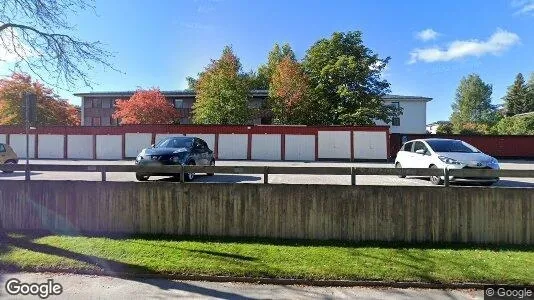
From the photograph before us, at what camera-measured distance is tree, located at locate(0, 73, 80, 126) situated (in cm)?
4204

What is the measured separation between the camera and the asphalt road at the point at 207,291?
16.2ft

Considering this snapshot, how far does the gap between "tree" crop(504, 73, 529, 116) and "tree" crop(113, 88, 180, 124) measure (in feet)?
201

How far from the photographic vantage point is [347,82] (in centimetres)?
3991

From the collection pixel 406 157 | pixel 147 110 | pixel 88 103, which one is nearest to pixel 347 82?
pixel 147 110

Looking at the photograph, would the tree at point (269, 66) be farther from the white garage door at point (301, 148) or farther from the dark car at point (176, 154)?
the dark car at point (176, 154)

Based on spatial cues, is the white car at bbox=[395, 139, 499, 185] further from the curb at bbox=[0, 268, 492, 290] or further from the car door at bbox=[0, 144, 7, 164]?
the car door at bbox=[0, 144, 7, 164]

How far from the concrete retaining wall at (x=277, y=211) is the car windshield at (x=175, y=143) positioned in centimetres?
517

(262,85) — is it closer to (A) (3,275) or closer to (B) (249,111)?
(B) (249,111)

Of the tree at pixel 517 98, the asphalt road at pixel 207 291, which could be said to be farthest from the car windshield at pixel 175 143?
the tree at pixel 517 98

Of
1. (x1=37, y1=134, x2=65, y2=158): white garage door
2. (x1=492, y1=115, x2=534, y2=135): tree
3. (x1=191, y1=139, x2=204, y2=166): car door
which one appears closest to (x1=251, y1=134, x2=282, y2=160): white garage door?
(x1=191, y1=139, x2=204, y2=166): car door

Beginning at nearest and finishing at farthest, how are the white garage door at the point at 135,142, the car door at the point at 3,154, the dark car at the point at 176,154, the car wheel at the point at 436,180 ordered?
the car wheel at the point at 436,180
the dark car at the point at 176,154
the car door at the point at 3,154
the white garage door at the point at 135,142

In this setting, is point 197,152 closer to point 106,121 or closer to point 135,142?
point 135,142

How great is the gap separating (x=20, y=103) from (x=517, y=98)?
257 ft

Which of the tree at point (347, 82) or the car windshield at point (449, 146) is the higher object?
the tree at point (347, 82)
